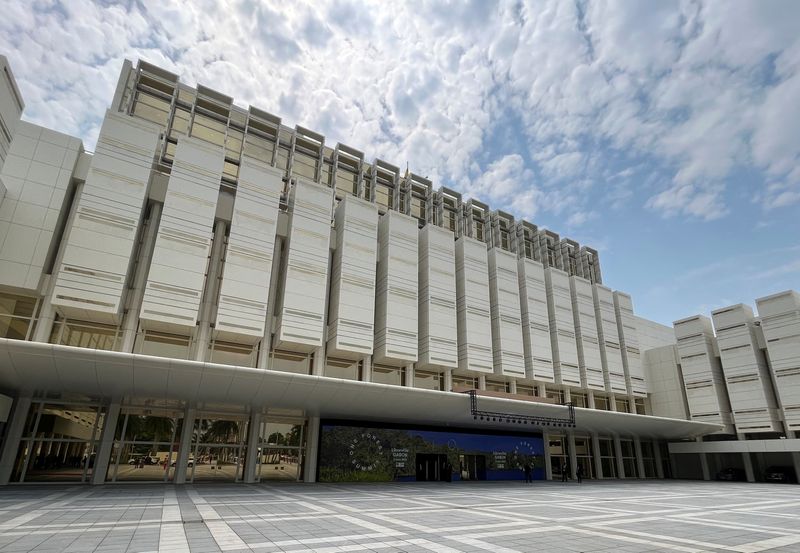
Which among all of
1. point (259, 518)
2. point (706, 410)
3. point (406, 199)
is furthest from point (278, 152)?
point (706, 410)

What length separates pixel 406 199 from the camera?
38.8m

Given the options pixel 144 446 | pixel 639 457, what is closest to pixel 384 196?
pixel 144 446

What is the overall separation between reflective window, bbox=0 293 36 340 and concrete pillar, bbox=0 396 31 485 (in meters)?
3.27

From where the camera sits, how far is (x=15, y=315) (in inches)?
890

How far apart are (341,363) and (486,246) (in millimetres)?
17225

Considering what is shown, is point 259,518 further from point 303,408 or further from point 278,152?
point 278,152

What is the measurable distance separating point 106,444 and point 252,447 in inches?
296

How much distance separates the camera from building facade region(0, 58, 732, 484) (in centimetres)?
2250

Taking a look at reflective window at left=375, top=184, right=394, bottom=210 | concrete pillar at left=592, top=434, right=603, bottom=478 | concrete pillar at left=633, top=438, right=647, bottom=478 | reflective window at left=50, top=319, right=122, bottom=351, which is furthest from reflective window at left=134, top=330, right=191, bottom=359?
concrete pillar at left=633, top=438, right=647, bottom=478

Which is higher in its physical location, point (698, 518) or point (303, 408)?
point (303, 408)

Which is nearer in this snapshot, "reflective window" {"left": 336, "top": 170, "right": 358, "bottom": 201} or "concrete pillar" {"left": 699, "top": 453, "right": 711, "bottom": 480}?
"reflective window" {"left": 336, "top": 170, "right": 358, "bottom": 201}

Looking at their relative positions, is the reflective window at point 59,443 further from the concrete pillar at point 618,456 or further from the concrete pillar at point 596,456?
the concrete pillar at point 618,456

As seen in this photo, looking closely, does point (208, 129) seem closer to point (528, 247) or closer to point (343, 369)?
point (343, 369)

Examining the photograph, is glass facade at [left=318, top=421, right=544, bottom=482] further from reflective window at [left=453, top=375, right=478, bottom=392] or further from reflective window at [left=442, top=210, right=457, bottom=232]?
reflective window at [left=442, top=210, right=457, bottom=232]
